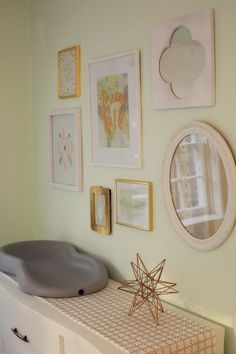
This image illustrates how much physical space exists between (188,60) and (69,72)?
2.98 ft

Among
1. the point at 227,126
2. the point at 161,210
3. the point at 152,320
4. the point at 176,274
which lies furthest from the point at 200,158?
the point at 152,320

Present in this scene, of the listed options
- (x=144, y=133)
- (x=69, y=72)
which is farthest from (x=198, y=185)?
(x=69, y=72)

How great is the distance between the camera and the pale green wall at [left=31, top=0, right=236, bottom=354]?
72.1 inches

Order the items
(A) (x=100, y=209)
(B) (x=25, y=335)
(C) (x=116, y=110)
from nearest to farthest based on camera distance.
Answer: (B) (x=25, y=335)
(C) (x=116, y=110)
(A) (x=100, y=209)

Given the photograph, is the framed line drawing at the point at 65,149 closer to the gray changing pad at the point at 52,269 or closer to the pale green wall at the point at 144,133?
the pale green wall at the point at 144,133

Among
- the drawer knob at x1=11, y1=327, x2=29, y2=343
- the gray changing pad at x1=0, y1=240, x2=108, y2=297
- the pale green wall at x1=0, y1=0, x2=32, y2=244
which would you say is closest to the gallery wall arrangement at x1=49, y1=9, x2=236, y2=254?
the gray changing pad at x1=0, y1=240, x2=108, y2=297

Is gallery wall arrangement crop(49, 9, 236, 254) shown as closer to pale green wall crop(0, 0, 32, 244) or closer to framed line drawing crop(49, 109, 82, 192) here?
framed line drawing crop(49, 109, 82, 192)

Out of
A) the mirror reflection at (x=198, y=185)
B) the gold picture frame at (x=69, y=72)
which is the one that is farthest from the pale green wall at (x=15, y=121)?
the mirror reflection at (x=198, y=185)

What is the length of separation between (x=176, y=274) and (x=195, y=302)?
0.14 meters

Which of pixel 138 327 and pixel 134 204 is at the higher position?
pixel 134 204

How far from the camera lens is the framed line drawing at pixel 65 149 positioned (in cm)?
265

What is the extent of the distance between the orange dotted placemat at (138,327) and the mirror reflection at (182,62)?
0.85m

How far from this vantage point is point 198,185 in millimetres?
1935

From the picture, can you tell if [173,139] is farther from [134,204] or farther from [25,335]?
[25,335]
